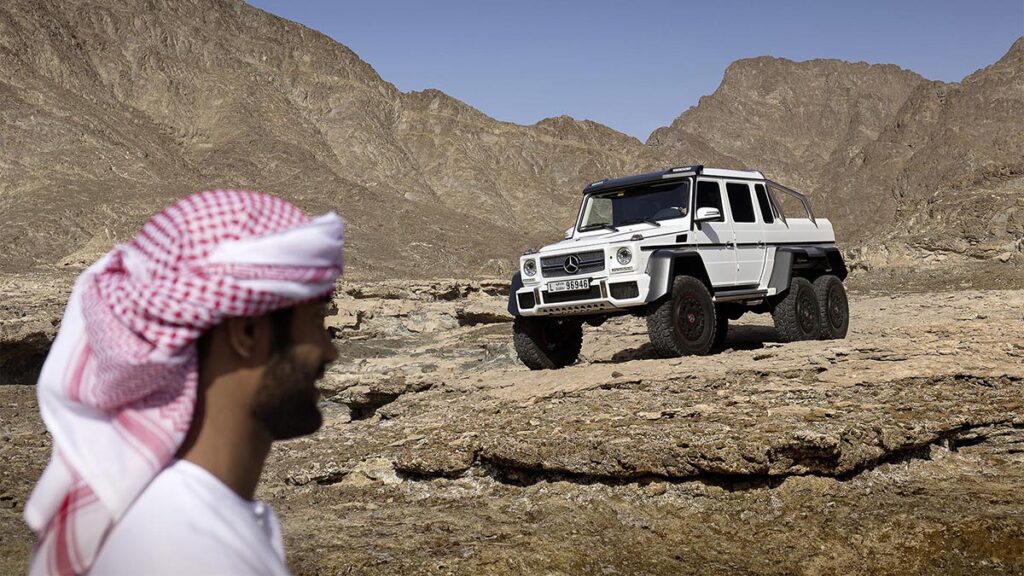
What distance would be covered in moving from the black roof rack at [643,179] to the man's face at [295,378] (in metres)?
8.06

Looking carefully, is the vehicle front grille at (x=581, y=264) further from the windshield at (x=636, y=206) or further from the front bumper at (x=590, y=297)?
the windshield at (x=636, y=206)

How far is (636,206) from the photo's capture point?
9.85 m

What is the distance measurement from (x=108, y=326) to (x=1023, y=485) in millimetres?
5727

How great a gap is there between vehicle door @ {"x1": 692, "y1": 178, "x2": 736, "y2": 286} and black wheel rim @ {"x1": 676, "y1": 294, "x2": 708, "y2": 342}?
0.52 metres

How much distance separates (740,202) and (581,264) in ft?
7.23

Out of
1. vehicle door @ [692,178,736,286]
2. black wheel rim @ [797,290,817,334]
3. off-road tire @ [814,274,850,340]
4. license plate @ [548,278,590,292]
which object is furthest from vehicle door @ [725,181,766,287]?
license plate @ [548,278,590,292]

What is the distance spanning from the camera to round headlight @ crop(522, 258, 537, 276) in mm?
9352

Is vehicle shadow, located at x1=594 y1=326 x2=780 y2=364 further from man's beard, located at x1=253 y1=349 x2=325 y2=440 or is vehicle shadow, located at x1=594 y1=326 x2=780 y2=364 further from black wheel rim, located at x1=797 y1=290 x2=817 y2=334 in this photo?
man's beard, located at x1=253 y1=349 x2=325 y2=440

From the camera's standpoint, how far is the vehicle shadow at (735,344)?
9938mm

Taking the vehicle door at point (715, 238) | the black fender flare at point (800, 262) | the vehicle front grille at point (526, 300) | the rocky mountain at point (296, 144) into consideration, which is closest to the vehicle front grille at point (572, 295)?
the vehicle front grille at point (526, 300)

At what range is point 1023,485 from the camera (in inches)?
229

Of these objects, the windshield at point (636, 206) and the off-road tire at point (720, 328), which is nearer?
the windshield at point (636, 206)

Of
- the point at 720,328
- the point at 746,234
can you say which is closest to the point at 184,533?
the point at 746,234

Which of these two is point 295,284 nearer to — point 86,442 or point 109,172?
point 86,442
